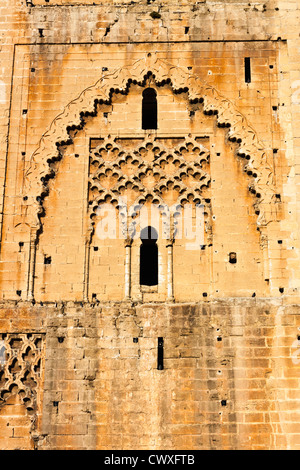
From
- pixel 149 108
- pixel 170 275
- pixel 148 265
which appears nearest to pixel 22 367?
pixel 170 275

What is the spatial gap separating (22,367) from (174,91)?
18.1 feet

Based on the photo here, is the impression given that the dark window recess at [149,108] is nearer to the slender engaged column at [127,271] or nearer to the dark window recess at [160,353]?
the slender engaged column at [127,271]

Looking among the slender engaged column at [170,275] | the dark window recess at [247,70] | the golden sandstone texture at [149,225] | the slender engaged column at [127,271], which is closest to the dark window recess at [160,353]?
the golden sandstone texture at [149,225]

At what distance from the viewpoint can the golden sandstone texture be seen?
41.0ft

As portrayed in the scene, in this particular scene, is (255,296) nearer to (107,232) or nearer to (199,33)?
(107,232)

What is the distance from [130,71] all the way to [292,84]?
9.46ft

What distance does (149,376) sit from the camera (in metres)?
12.6

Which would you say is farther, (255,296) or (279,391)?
(255,296)

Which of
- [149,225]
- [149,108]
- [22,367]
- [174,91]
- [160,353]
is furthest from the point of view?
[149,108]

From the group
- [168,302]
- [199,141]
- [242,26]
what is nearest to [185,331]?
[168,302]

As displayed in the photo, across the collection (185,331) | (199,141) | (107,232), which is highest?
(199,141)

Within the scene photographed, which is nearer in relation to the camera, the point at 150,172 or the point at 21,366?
the point at 21,366

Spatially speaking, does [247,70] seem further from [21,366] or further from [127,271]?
[21,366]

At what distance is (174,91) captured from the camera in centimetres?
1466
